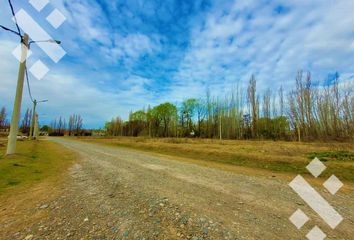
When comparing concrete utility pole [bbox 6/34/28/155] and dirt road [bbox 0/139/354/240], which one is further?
concrete utility pole [bbox 6/34/28/155]

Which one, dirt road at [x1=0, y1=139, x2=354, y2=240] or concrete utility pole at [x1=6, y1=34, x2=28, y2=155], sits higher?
concrete utility pole at [x1=6, y1=34, x2=28, y2=155]

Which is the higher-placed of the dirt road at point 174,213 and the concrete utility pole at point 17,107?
the concrete utility pole at point 17,107

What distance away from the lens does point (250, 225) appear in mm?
2744

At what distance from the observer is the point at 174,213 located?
3.13 meters

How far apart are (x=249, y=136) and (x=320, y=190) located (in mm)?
38635

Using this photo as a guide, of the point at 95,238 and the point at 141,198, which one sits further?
the point at 141,198

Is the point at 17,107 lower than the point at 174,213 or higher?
higher

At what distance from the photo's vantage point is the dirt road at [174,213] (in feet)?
8.17

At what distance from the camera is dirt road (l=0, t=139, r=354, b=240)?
249 cm

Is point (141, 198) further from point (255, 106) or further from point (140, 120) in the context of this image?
point (140, 120)

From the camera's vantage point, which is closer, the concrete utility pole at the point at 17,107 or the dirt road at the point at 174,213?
the dirt road at the point at 174,213

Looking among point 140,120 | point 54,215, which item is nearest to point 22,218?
point 54,215

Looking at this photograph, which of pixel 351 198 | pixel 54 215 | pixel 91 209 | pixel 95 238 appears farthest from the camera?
pixel 351 198

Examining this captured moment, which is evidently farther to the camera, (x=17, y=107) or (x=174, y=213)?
(x=17, y=107)
